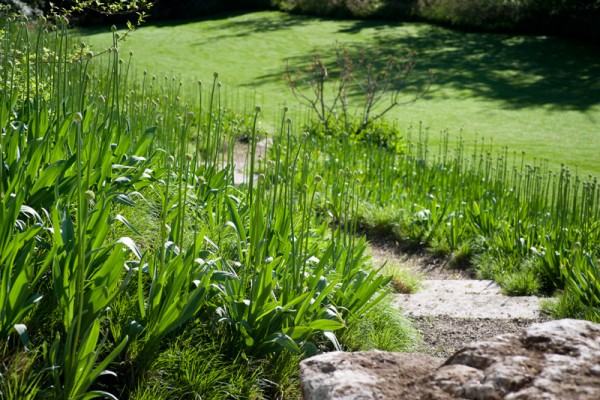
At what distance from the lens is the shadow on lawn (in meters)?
13.0

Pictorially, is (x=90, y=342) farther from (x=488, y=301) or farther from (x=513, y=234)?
(x=513, y=234)

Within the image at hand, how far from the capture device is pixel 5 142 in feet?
10.6

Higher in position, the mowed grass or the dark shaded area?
the dark shaded area

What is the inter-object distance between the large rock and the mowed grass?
6740 millimetres

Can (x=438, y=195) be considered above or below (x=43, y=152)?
below

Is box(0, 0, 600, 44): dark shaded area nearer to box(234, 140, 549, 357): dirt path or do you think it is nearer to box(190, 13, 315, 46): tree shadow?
box(190, 13, 315, 46): tree shadow

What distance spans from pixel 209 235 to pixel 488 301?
189 centimetres

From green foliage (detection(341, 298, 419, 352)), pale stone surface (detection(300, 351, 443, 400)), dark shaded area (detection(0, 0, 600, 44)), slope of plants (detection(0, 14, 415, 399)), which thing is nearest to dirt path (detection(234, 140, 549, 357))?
green foliage (detection(341, 298, 419, 352))

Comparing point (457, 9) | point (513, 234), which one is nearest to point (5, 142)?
point (513, 234)

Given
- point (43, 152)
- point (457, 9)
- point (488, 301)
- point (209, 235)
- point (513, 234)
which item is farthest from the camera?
point (457, 9)

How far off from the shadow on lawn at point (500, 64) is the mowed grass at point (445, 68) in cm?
2

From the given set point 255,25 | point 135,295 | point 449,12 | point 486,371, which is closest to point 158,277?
point 135,295

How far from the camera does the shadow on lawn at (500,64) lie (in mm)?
13039

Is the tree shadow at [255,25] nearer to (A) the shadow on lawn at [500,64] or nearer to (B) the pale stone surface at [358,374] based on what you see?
(A) the shadow on lawn at [500,64]
